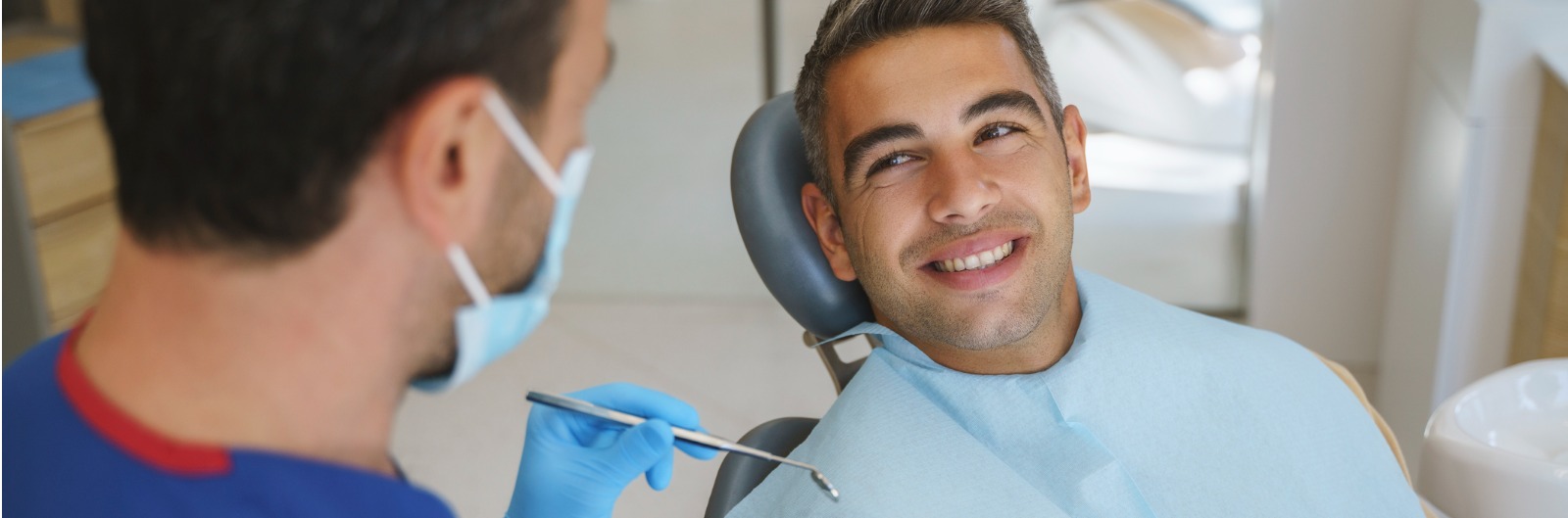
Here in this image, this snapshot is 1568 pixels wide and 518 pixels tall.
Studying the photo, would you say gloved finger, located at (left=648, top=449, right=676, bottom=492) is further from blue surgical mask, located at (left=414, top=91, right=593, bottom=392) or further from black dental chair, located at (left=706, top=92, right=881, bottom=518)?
blue surgical mask, located at (left=414, top=91, right=593, bottom=392)

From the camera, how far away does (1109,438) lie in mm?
1371

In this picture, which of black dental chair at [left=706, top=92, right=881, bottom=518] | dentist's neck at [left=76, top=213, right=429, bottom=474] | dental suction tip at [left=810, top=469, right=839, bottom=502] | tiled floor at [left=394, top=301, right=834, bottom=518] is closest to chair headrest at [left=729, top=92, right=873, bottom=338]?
black dental chair at [left=706, top=92, right=881, bottom=518]

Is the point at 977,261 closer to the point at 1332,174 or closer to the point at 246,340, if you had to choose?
the point at 246,340

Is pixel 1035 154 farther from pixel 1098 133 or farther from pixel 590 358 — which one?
pixel 590 358

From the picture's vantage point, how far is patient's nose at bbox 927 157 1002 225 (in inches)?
52.6

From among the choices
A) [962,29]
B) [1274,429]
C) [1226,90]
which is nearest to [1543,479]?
[1274,429]

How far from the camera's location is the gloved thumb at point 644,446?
111 centimetres

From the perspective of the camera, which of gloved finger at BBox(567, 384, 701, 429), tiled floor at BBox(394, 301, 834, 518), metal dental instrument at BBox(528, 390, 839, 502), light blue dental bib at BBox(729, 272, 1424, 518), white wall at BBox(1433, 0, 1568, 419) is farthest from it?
tiled floor at BBox(394, 301, 834, 518)

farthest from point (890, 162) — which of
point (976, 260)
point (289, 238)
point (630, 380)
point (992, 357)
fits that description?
point (630, 380)

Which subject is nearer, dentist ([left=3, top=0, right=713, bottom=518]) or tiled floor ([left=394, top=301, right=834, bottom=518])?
dentist ([left=3, top=0, right=713, bottom=518])

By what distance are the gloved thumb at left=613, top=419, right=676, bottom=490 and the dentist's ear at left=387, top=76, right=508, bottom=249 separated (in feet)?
1.42

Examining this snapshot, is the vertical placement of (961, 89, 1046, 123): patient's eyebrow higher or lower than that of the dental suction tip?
higher

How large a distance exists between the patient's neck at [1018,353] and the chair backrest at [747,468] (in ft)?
0.59

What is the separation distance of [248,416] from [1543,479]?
1.26m
